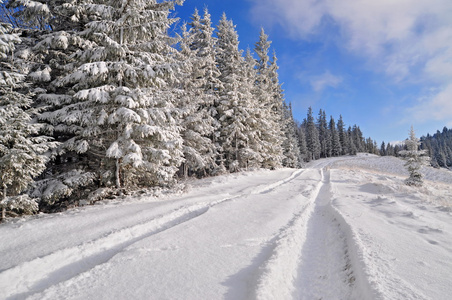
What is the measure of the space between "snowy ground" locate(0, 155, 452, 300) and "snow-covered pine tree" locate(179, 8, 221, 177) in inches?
351

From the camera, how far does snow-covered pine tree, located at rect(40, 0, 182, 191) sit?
8.12m

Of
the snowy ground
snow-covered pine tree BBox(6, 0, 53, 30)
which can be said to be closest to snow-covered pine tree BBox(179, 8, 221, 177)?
snow-covered pine tree BBox(6, 0, 53, 30)

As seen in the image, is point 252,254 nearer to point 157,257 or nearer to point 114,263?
point 157,257

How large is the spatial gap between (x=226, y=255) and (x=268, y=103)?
26995 mm

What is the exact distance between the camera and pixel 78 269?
3617 mm

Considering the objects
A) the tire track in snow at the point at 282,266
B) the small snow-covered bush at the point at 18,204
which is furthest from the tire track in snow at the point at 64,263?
the small snow-covered bush at the point at 18,204

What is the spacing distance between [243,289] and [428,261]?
3.24 m

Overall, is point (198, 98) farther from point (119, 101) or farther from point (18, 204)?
point (18, 204)

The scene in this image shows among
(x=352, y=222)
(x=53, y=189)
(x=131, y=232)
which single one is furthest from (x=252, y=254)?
(x=53, y=189)

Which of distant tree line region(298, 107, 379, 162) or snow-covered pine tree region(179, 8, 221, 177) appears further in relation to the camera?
distant tree line region(298, 107, 379, 162)

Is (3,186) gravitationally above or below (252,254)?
above

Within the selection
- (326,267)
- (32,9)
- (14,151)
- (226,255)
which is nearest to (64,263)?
(226,255)

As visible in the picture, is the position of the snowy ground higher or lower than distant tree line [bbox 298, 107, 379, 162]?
lower

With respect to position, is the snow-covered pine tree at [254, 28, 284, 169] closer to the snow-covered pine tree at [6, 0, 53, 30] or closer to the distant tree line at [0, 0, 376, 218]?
the distant tree line at [0, 0, 376, 218]
